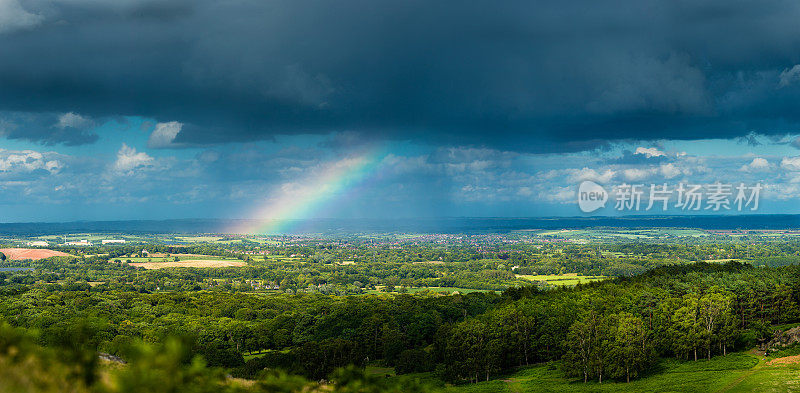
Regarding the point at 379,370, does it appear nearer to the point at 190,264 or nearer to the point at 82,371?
the point at 82,371

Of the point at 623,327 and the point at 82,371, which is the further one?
the point at 623,327

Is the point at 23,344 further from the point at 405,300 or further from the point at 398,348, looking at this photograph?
the point at 405,300

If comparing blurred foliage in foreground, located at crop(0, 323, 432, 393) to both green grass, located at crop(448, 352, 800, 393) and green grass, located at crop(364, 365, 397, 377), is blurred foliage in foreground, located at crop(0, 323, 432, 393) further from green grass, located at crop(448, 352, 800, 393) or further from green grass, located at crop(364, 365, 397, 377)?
green grass, located at crop(364, 365, 397, 377)

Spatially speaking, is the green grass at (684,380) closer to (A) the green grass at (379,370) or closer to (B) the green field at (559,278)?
(A) the green grass at (379,370)

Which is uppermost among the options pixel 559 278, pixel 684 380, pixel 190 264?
pixel 684 380

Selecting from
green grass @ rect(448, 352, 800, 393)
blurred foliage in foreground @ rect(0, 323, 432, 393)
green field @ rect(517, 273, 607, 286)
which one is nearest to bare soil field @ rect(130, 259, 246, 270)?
green field @ rect(517, 273, 607, 286)

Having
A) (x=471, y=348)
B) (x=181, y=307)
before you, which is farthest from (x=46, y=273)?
(x=471, y=348)

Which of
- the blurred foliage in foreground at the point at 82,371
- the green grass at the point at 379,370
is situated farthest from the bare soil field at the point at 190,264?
the blurred foliage in foreground at the point at 82,371

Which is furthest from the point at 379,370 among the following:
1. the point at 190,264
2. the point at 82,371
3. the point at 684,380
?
the point at 190,264
